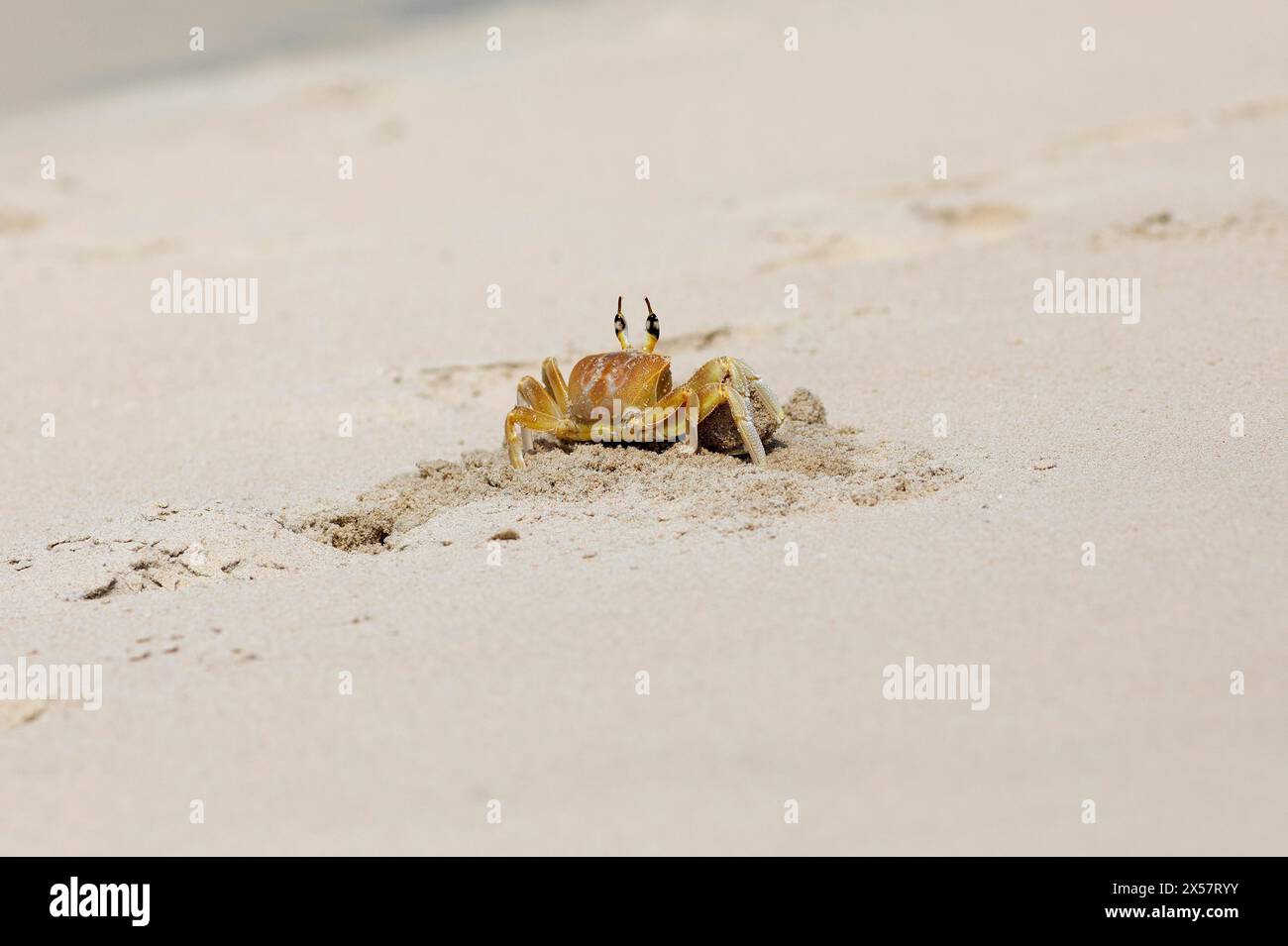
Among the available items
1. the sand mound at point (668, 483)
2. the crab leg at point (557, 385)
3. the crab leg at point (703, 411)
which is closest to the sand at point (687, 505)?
the sand mound at point (668, 483)

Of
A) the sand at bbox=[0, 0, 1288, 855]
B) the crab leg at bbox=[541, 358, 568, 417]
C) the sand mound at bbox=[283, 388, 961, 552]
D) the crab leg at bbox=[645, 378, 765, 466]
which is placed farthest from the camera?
the crab leg at bbox=[541, 358, 568, 417]

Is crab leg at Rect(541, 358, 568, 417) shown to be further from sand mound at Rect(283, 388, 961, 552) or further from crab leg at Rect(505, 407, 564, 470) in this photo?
sand mound at Rect(283, 388, 961, 552)

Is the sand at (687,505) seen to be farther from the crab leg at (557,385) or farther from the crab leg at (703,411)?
the crab leg at (557,385)

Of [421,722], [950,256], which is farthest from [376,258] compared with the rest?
[421,722]

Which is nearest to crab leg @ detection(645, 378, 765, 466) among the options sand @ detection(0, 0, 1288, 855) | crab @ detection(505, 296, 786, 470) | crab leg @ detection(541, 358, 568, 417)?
crab @ detection(505, 296, 786, 470)

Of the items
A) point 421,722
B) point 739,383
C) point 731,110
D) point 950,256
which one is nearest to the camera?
point 421,722

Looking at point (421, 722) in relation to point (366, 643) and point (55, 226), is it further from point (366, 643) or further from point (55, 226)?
point (55, 226)
